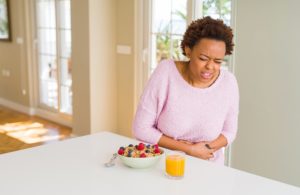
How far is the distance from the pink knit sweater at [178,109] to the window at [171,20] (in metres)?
1.62

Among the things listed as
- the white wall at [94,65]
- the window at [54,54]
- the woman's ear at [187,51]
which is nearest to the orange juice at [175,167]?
the woman's ear at [187,51]

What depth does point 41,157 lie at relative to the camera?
175cm

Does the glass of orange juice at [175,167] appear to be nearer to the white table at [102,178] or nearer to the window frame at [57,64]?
the white table at [102,178]

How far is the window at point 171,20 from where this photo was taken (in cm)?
361

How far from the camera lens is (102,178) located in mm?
1510

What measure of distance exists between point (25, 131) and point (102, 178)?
12.5 ft

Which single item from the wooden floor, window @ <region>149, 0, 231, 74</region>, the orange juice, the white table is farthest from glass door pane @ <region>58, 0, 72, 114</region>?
the orange juice

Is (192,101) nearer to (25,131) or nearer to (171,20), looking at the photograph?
(171,20)

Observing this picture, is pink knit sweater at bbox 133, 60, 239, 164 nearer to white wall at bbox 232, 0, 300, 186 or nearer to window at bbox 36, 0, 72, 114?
white wall at bbox 232, 0, 300, 186

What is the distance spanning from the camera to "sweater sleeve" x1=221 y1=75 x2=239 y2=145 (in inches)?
81.0

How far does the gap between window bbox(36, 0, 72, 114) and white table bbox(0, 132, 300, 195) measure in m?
3.59

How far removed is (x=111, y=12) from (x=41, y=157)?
9.40ft

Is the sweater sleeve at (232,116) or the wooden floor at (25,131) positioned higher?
the sweater sleeve at (232,116)

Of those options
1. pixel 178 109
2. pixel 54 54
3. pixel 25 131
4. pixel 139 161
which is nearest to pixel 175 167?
pixel 139 161
